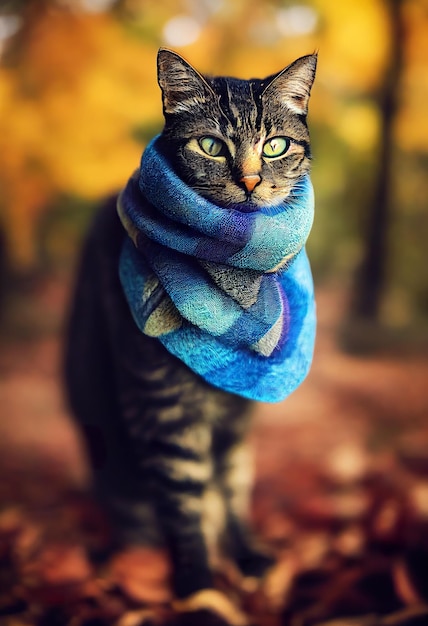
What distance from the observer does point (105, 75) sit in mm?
940

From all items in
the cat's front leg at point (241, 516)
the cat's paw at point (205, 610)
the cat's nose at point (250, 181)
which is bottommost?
the cat's paw at point (205, 610)

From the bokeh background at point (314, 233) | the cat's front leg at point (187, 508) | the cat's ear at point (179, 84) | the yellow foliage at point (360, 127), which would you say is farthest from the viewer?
the yellow foliage at point (360, 127)

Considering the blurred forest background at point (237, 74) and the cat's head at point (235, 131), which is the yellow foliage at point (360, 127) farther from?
the cat's head at point (235, 131)

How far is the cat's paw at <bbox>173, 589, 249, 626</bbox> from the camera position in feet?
2.21

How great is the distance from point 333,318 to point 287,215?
59 cm

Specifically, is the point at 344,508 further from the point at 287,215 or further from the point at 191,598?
the point at 287,215

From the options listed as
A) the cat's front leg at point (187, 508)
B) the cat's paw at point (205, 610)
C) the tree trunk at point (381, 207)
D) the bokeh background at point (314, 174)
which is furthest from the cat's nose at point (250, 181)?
the tree trunk at point (381, 207)

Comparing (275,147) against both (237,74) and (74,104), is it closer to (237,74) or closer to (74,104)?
(237,74)

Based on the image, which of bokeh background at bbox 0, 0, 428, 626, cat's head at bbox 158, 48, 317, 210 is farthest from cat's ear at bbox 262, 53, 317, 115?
bokeh background at bbox 0, 0, 428, 626

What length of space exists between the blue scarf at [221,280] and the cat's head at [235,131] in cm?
2

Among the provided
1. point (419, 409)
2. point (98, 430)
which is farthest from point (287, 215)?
point (419, 409)

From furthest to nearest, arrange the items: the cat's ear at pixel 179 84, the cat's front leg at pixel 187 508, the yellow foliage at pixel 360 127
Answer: the yellow foliage at pixel 360 127, the cat's front leg at pixel 187 508, the cat's ear at pixel 179 84

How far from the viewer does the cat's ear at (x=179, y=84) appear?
0.48 meters

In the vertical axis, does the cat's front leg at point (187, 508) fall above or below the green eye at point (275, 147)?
below
